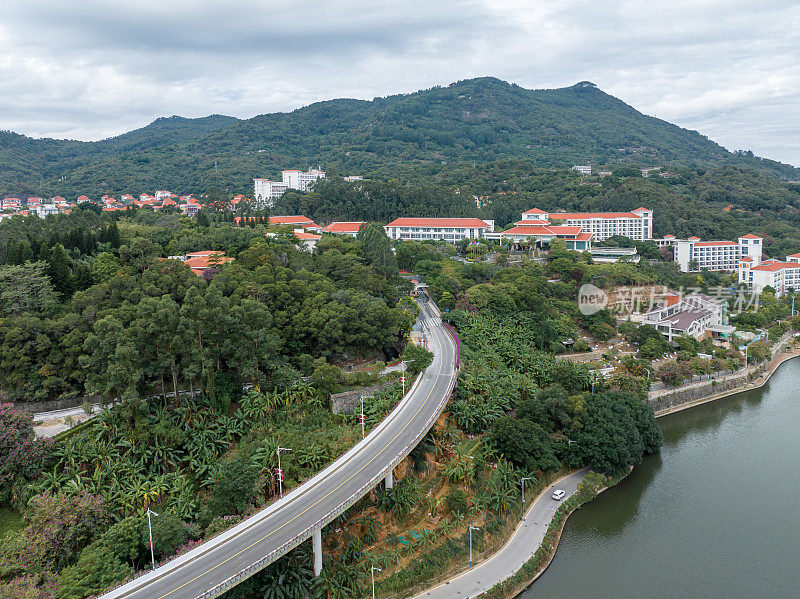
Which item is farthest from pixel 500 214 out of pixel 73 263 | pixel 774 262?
pixel 73 263

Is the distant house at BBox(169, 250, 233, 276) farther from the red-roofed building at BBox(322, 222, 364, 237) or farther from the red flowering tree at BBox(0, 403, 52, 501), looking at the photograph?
the red-roofed building at BBox(322, 222, 364, 237)

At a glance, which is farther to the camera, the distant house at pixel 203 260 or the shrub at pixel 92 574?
the distant house at pixel 203 260

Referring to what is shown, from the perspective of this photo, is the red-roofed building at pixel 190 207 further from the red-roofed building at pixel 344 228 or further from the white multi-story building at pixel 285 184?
the red-roofed building at pixel 344 228

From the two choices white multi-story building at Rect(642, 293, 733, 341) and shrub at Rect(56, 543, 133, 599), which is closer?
shrub at Rect(56, 543, 133, 599)

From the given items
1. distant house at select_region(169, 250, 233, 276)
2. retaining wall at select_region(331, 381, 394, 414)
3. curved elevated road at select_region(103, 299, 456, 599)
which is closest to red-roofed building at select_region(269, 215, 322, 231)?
distant house at select_region(169, 250, 233, 276)

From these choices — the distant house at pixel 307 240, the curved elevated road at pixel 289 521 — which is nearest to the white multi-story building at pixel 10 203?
the distant house at pixel 307 240

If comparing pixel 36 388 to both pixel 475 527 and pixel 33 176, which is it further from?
pixel 33 176

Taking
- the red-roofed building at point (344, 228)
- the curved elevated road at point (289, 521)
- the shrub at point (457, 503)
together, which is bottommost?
the shrub at point (457, 503)
